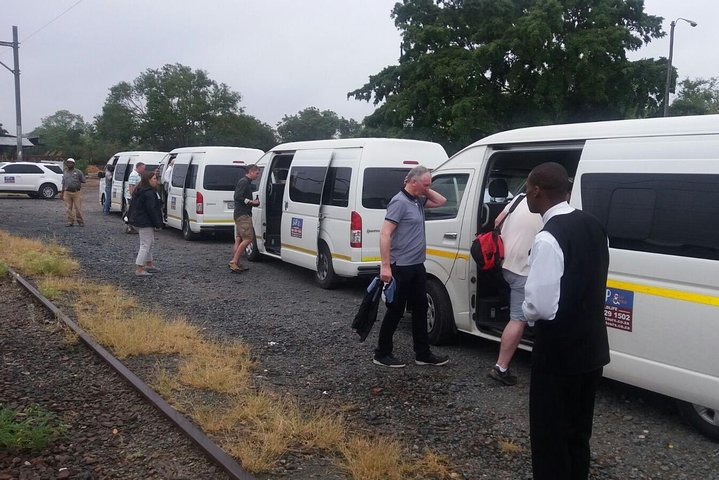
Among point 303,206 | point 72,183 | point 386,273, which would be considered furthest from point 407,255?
point 72,183

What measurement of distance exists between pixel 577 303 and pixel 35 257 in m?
10.2

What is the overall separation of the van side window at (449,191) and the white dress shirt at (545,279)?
3446 mm

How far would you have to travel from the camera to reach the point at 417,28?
31.5m

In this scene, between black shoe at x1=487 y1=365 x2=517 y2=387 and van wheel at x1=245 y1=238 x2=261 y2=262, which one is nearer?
black shoe at x1=487 y1=365 x2=517 y2=387

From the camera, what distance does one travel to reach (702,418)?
4516 millimetres

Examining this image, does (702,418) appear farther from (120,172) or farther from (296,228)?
(120,172)

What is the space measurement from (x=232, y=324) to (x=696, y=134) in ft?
A: 16.9

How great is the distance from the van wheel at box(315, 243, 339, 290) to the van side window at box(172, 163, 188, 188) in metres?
6.35

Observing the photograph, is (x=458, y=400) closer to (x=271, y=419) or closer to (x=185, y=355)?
(x=271, y=419)

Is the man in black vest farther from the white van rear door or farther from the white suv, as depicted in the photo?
the white suv

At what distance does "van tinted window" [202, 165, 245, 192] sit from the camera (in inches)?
555

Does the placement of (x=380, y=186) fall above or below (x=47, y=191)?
above

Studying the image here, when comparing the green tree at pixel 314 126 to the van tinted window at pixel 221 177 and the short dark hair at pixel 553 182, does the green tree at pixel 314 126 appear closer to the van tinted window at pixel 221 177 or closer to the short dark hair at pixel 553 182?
the van tinted window at pixel 221 177

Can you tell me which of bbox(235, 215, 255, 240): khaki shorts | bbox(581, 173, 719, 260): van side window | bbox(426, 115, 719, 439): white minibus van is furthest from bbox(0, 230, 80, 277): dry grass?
bbox(581, 173, 719, 260): van side window
